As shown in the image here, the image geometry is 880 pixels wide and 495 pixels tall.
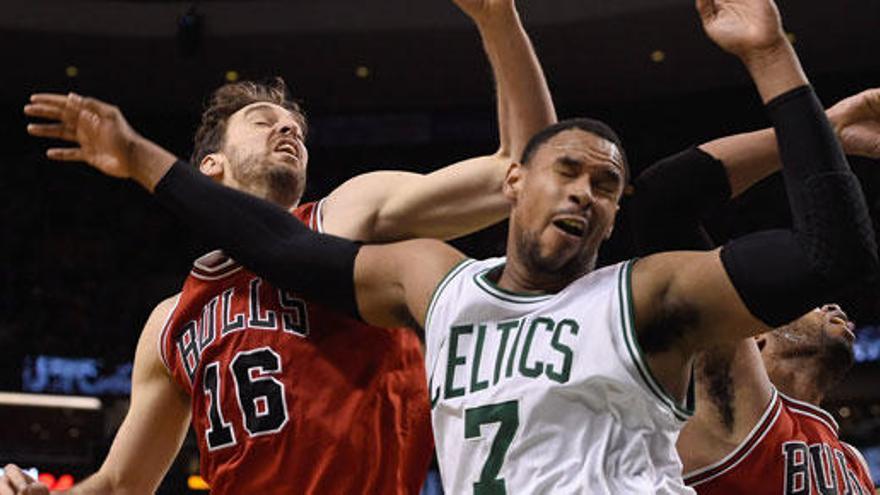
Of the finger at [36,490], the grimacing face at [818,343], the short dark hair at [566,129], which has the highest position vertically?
the short dark hair at [566,129]

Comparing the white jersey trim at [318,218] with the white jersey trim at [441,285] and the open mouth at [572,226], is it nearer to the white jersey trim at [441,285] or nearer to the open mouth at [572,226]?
the white jersey trim at [441,285]

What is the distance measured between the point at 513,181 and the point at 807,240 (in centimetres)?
71

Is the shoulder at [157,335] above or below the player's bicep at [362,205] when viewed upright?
below

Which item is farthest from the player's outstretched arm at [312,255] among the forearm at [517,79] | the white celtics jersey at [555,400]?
the forearm at [517,79]

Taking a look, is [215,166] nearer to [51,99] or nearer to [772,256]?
[51,99]

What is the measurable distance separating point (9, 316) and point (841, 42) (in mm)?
9315

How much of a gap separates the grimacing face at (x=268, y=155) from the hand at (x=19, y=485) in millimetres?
947

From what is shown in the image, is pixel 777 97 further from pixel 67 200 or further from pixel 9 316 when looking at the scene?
pixel 67 200

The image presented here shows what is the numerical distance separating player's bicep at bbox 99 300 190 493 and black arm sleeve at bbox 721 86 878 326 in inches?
68.9

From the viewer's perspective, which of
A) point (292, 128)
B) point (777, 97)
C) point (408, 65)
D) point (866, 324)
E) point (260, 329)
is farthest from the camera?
point (408, 65)

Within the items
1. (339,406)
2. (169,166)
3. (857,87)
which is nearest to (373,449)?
(339,406)

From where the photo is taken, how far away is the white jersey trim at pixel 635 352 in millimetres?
2523

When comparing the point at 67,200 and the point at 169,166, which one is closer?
the point at 169,166

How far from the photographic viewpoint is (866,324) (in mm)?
13766
